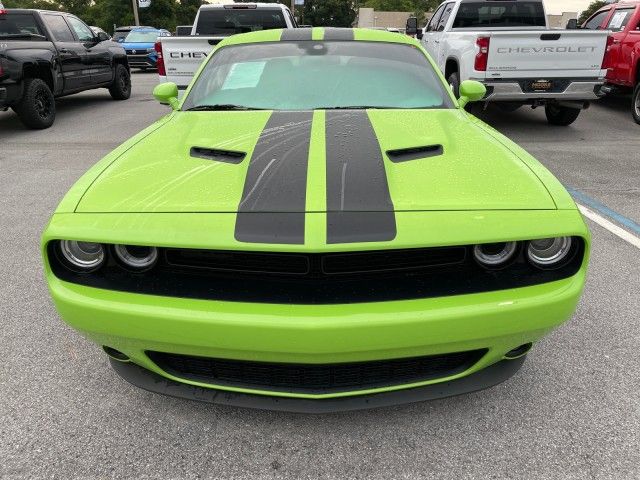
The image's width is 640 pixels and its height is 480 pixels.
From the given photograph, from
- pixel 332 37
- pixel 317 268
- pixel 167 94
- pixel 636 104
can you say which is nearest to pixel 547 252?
pixel 317 268

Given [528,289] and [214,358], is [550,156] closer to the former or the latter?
[528,289]

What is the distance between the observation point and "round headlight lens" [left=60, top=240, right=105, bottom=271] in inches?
70.4

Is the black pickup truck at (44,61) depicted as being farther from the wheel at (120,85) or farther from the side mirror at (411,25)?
the side mirror at (411,25)

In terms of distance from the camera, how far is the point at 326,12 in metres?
62.2

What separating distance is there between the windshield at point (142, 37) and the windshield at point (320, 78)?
17128mm

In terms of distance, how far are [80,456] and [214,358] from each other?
2.17ft

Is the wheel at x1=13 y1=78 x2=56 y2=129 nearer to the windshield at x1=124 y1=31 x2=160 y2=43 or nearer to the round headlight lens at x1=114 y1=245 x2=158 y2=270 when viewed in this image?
the round headlight lens at x1=114 y1=245 x2=158 y2=270

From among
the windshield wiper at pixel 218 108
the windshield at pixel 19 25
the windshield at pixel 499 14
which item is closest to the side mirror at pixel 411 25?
the windshield at pixel 499 14

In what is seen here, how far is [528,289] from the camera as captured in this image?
5.66 ft

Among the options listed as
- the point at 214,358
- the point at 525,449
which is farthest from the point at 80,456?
the point at 525,449

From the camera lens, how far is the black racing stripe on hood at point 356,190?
1.60 m

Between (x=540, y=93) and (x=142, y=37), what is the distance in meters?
16.2

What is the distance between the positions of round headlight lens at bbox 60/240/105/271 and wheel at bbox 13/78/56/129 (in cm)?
696

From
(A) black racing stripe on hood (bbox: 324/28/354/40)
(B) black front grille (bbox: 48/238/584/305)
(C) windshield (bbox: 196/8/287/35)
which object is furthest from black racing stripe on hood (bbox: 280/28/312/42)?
(C) windshield (bbox: 196/8/287/35)
